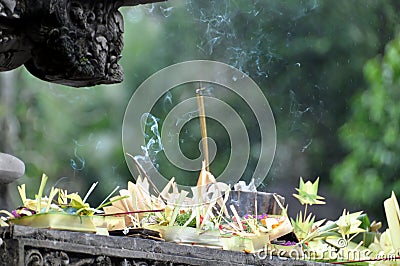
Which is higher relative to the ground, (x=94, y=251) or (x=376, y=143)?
(x=376, y=143)

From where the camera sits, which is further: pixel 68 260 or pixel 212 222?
pixel 212 222

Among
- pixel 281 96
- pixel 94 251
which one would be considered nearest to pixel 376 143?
pixel 281 96

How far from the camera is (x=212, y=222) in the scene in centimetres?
219

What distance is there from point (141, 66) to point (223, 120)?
154 inches

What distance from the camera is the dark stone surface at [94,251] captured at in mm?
1662

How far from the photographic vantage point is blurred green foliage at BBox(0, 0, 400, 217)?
21.5 feet

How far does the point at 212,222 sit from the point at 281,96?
4.52 m

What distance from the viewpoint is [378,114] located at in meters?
6.77

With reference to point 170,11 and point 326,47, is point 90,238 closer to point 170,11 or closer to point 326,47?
point 170,11

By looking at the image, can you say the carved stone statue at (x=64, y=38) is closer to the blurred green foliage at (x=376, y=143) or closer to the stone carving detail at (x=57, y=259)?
the stone carving detail at (x=57, y=259)


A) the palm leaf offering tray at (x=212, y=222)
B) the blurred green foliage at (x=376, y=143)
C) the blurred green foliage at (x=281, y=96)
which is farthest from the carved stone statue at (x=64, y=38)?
the blurred green foliage at (x=376, y=143)

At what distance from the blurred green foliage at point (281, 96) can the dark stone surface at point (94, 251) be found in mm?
4115

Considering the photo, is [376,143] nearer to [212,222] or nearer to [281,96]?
[281,96]

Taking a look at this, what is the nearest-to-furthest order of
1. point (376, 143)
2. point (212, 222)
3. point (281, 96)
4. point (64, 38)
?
point (64, 38), point (212, 222), point (281, 96), point (376, 143)
